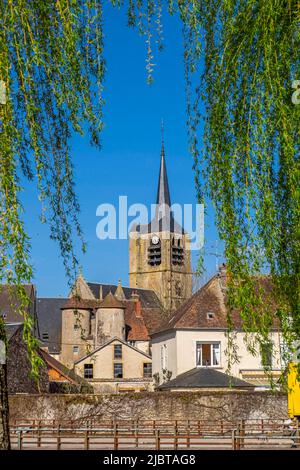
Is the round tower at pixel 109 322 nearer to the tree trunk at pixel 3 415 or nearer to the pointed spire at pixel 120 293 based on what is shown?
the pointed spire at pixel 120 293

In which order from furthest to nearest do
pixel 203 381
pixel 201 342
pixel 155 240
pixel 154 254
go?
pixel 154 254, pixel 155 240, pixel 201 342, pixel 203 381

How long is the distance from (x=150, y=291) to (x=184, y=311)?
7061 centimetres

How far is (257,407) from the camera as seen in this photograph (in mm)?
29375

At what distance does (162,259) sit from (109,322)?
165ft

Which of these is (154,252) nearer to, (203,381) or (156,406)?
(203,381)

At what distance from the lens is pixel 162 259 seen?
12419 cm

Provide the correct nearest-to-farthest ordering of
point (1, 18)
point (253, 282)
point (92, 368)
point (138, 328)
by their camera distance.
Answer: point (1, 18) → point (253, 282) → point (92, 368) → point (138, 328)

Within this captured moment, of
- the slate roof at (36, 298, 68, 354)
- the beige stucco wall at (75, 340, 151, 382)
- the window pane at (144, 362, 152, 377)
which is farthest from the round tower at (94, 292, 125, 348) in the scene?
the beige stucco wall at (75, 340, 151, 382)

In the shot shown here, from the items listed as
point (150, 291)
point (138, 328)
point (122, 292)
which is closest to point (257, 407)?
point (138, 328)

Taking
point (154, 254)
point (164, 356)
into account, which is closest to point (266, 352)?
point (164, 356)

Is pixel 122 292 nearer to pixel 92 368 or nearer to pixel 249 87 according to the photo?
pixel 92 368

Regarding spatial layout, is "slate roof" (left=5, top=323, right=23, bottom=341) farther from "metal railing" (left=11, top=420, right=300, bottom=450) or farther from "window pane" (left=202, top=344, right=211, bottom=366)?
"window pane" (left=202, top=344, right=211, bottom=366)

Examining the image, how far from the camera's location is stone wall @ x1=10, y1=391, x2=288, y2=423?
95.3ft

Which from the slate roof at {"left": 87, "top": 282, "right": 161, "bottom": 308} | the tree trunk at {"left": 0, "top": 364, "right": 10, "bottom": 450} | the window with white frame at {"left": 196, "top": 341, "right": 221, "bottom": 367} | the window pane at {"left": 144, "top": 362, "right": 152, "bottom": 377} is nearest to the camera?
the tree trunk at {"left": 0, "top": 364, "right": 10, "bottom": 450}
